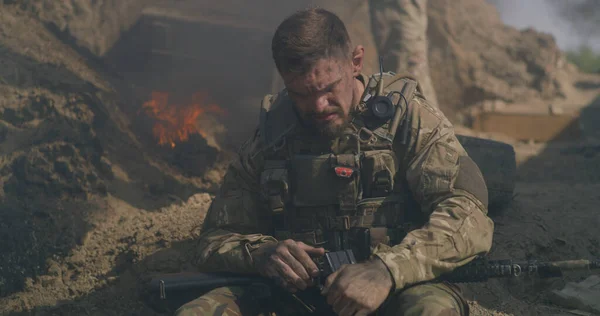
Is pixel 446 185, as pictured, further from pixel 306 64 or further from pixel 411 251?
pixel 306 64

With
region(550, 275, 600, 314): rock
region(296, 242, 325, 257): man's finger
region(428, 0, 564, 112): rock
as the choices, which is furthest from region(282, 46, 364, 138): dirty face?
region(428, 0, 564, 112): rock

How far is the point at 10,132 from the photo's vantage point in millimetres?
6430

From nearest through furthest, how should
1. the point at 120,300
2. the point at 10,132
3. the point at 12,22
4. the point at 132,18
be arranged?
the point at 120,300 → the point at 10,132 → the point at 12,22 → the point at 132,18

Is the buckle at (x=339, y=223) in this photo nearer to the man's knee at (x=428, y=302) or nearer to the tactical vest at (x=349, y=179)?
the tactical vest at (x=349, y=179)

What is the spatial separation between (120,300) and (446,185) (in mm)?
2665

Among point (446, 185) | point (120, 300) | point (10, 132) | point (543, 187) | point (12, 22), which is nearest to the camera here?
point (446, 185)

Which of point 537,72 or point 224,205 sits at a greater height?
point 537,72

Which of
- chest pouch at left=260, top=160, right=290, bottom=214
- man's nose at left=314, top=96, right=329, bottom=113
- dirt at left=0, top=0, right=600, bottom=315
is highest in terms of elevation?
man's nose at left=314, top=96, right=329, bottom=113

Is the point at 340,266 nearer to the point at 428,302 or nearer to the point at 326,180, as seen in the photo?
the point at 428,302

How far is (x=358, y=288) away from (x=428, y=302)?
37 cm

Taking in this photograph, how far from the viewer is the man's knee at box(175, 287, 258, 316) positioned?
3.51 meters

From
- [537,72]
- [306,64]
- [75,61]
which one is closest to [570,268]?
[306,64]

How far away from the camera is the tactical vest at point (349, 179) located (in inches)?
151

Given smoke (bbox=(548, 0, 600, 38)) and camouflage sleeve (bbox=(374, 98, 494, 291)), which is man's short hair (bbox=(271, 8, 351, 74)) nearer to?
camouflage sleeve (bbox=(374, 98, 494, 291))
